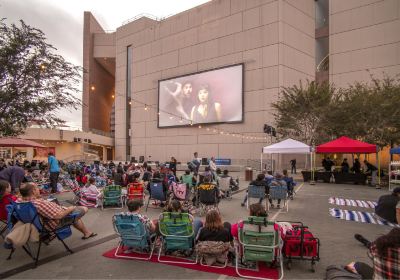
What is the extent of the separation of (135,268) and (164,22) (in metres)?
38.8

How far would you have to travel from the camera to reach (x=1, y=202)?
6.16 metres

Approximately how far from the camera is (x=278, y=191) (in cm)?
952

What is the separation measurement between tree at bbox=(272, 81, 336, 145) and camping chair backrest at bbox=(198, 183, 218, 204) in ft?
52.6

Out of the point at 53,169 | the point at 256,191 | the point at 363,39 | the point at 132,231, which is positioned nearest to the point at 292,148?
the point at 256,191

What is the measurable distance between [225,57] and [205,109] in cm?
610

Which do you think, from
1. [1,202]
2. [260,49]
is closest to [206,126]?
[260,49]

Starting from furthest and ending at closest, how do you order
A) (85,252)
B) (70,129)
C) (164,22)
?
(70,129)
(164,22)
(85,252)

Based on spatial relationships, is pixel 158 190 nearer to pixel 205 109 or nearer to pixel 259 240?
pixel 259 240

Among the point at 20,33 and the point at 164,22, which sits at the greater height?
the point at 164,22

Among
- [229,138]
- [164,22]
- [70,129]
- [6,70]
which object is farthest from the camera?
[70,129]

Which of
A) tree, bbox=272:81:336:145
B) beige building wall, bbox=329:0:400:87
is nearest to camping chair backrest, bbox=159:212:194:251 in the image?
tree, bbox=272:81:336:145

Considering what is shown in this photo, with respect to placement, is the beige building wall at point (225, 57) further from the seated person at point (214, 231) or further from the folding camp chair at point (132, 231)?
the folding camp chair at point (132, 231)

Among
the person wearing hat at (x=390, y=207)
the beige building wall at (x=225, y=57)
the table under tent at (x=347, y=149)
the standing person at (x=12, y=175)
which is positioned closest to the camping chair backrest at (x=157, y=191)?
the standing person at (x=12, y=175)

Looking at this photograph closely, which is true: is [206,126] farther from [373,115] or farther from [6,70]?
[6,70]
